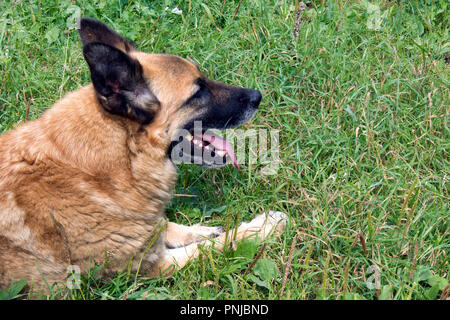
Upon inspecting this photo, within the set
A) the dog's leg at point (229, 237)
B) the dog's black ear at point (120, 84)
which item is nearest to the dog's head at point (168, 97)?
the dog's black ear at point (120, 84)

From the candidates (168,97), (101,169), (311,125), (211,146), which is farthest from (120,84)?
(311,125)

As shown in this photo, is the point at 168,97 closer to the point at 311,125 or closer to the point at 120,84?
the point at 120,84

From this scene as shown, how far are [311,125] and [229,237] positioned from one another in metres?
1.26

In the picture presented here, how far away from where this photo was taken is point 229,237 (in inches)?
129

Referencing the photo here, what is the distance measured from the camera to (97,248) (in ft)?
9.15

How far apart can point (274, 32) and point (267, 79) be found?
542mm

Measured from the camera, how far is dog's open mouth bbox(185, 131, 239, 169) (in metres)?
3.18

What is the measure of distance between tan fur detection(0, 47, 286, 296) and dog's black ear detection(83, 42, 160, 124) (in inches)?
2.3

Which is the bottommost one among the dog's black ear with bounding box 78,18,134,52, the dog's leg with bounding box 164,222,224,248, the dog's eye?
the dog's leg with bounding box 164,222,224,248

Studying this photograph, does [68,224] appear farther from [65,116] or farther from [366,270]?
[366,270]

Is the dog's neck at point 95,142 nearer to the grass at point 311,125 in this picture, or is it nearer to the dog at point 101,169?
the dog at point 101,169

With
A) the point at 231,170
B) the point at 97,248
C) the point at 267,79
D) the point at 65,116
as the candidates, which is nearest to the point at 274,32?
the point at 267,79

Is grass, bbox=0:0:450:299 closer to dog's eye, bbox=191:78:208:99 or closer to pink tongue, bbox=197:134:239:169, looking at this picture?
pink tongue, bbox=197:134:239:169

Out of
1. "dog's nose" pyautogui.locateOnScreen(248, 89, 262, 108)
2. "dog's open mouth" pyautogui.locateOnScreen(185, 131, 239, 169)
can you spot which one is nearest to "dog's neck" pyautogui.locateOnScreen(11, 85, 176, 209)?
"dog's open mouth" pyautogui.locateOnScreen(185, 131, 239, 169)
